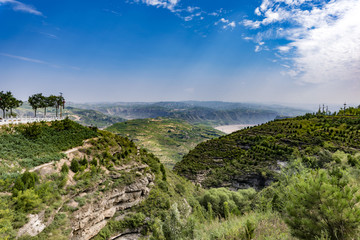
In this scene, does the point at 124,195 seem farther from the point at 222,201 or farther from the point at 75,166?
the point at 222,201

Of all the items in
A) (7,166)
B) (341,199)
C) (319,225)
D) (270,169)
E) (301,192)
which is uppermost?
(341,199)

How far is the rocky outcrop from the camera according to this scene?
64.6ft

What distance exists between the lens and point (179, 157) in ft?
532

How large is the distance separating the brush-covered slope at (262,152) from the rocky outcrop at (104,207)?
1223 inches

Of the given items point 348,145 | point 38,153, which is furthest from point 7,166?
point 348,145

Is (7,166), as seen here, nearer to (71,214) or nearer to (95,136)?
(71,214)

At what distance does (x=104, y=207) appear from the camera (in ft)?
76.7

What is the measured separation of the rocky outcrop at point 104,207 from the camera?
1969 cm

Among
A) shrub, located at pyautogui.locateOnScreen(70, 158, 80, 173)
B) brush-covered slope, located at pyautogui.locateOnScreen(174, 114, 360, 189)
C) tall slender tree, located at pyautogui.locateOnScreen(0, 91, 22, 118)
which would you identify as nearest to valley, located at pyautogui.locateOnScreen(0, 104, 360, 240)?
shrub, located at pyautogui.locateOnScreen(70, 158, 80, 173)

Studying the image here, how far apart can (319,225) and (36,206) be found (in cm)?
2247

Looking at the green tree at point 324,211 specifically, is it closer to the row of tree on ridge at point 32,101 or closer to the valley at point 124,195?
the valley at point 124,195

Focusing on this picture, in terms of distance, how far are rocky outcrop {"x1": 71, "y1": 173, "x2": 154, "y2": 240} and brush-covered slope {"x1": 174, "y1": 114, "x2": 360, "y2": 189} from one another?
102 ft

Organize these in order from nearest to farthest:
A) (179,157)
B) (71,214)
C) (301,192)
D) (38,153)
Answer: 1. (301,192)
2. (71,214)
3. (38,153)
4. (179,157)

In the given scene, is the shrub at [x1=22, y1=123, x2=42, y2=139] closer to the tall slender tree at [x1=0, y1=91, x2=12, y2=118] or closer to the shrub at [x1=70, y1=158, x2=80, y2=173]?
the shrub at [x1=70, y1=158, x2=80, y2=173]
